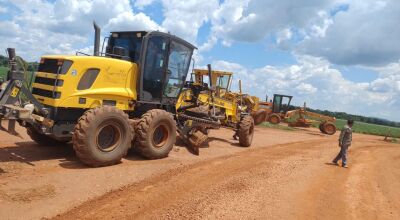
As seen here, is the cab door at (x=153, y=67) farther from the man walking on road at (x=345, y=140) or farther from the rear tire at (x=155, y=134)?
the man walking on road at (x=345, y=140)

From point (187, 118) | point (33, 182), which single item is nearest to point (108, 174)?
point (33, 182)

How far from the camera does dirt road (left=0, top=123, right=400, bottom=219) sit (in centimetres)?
615

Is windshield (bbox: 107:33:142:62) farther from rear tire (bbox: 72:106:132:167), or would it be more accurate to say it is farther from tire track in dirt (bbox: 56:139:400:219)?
tire track in dirt (bbox: 56:139:400:219)

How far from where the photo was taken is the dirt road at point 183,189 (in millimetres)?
6148

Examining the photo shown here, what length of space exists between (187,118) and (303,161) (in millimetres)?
3860

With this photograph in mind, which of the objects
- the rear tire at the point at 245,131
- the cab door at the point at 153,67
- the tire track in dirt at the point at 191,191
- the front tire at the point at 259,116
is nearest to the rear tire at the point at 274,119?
the front tire at the point at 259,116

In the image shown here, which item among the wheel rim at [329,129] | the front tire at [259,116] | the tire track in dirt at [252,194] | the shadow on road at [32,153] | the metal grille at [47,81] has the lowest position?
the shadow on road at [32,153]

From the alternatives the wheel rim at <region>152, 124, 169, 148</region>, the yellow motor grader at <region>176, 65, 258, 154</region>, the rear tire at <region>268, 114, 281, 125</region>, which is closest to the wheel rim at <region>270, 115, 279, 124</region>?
the rear tire at <region>268, 114, 281, 125</region>

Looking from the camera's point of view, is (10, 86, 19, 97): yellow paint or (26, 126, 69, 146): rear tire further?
(26, 126, 69, 146): rear tire

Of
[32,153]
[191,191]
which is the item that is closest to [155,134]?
[32,153]

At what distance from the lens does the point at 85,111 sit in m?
9.12

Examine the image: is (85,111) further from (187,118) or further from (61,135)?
(187,118)

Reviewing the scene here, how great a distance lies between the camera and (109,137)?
9.14 metres

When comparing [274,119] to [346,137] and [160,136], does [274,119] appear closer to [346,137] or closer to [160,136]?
[346,137]
